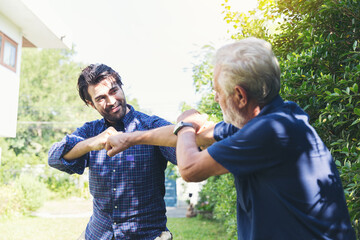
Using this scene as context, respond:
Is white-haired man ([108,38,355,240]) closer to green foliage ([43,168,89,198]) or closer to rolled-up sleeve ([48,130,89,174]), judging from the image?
rolled-up sleeve ([48,130,89,174])

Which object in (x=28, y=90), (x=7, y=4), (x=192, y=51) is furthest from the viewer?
(x=28, y=90)

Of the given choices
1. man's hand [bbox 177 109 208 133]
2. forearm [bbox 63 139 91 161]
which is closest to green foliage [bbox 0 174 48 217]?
forearm [bbox 63 139 91 161]

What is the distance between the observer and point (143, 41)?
172 ft

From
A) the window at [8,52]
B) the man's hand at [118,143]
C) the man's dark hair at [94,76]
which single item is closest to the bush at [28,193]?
the window at [8,52]

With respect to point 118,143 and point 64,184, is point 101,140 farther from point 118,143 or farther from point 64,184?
point 64,184

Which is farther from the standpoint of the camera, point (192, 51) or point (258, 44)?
point (192, 51)

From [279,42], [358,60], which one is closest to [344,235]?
[358,60]

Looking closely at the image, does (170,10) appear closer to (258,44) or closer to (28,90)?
(28,90)

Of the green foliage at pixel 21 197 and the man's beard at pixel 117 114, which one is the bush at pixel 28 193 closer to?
the green foliage at pixel 21 197

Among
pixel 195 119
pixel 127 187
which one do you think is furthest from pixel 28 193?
pixel 195 119

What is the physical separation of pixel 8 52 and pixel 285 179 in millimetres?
11667

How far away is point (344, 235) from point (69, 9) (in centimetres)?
5837

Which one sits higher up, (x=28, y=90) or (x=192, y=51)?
(x=28, y=90)

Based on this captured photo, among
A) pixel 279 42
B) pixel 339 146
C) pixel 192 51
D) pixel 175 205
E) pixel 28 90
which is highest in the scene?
pixel 28 90
